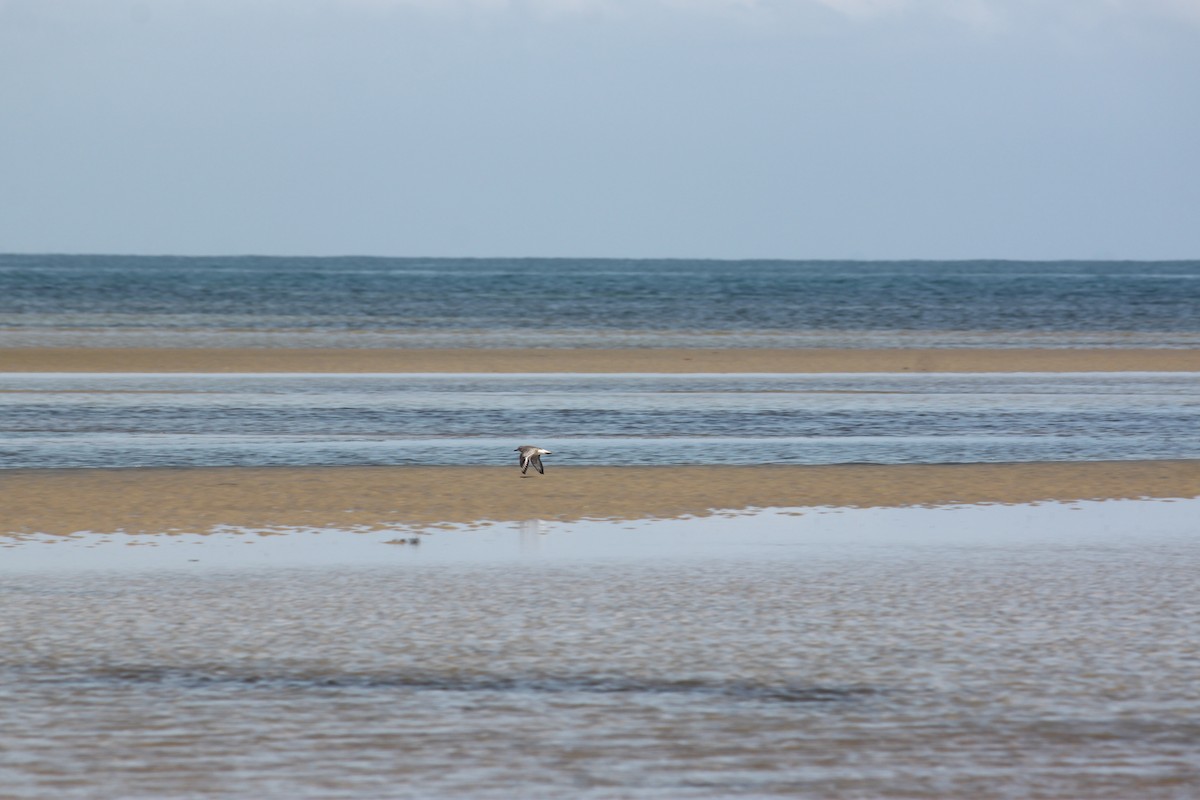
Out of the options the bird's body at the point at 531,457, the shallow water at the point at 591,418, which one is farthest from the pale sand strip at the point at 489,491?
the shallow water at the point at 591,418

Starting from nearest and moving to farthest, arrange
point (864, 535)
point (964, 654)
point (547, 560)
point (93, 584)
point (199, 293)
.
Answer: point (964, 654), point (93, 584), point (547, 560), point (864, 535), point (199, 293)

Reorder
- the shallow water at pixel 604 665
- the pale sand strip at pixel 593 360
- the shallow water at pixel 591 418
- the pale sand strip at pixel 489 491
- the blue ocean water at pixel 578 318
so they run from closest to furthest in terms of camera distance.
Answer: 1. the shallow water at pixel 604 665
2. the pale sand strip at pixel 489 491
3. the shallow water at pixel 591 418
4. the pale sand strip at pixel 593 360
5. the blue ocean water at pixel 578 318

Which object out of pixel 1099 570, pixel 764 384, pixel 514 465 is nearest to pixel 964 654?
pixel 1099 570

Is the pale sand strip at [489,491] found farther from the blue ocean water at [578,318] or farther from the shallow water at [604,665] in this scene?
the blue ocean water at [578,318]

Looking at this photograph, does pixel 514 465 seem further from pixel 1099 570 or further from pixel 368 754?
pixel 368 754

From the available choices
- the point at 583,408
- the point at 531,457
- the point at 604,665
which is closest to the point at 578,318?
the point at 583,408

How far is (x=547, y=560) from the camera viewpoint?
36.6 ft

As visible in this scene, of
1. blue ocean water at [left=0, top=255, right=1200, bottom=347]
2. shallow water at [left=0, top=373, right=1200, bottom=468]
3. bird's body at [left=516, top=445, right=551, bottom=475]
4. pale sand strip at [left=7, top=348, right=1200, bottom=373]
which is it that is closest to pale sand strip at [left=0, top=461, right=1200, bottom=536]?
bird's body at [left=516, top=445, right=551, bottom=475]

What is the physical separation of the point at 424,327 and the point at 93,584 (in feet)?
124

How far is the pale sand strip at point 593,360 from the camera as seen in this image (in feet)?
103

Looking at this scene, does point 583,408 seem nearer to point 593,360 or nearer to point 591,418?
point 591,418

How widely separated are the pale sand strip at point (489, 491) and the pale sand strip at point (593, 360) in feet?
49.0

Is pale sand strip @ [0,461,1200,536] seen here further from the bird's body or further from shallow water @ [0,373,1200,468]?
shallow water @ [0,373,1200,468]

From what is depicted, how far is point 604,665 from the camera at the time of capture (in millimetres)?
7941
